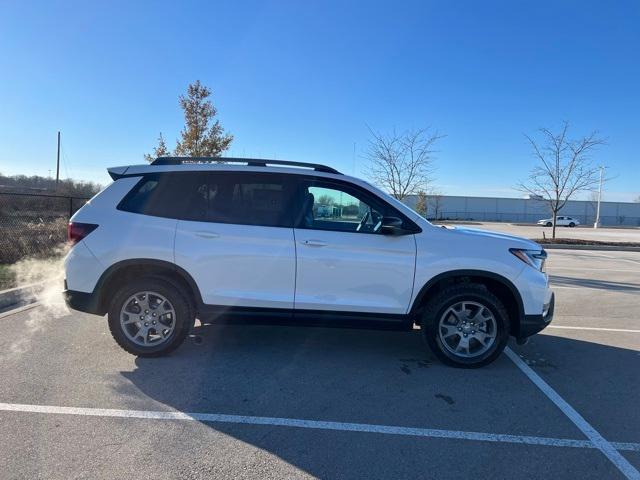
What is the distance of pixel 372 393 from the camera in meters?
4.02

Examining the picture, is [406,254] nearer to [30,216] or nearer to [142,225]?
[142,225]

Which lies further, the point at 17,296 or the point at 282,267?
the point at 17,296

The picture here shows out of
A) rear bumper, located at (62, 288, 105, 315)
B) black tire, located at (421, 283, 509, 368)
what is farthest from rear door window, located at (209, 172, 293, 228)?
black tire, located at (421, 283, 509, 368)

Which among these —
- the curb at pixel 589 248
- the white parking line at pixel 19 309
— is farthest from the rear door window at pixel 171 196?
the curb at pixel 589 248

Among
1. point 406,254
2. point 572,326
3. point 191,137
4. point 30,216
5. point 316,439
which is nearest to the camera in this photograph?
point 316,439

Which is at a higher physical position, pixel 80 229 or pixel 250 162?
pixel 250 162

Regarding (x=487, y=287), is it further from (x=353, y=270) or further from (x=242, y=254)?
(x=242, y=254)

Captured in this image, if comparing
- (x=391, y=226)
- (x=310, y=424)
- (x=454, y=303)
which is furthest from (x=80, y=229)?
(x=454, y=303)

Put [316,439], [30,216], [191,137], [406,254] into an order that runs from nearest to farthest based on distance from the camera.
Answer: [316,439], [406,254], [191,137], [30,216]

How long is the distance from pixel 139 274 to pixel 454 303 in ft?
10.4

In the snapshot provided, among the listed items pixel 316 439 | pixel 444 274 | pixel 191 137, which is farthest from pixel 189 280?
pixel 191 137

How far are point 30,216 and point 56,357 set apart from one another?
13713 millimetres

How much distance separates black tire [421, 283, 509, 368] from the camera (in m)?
4.51

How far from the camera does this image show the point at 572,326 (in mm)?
6453
